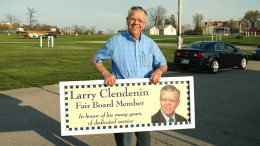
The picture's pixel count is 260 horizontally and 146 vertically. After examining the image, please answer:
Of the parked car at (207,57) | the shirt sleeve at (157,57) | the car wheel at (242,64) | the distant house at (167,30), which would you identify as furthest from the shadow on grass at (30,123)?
the distant house at (167,30)

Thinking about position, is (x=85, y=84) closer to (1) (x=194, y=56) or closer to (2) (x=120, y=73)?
(2) (x=120, y=73)

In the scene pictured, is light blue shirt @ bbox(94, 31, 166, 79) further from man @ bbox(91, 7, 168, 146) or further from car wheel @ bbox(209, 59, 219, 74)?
car wheel @ bbox(209, 59, 219, 74)

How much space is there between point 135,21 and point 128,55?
1.14 feet

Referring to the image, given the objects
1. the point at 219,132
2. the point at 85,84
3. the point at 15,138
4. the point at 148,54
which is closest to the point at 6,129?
the point at 15,138

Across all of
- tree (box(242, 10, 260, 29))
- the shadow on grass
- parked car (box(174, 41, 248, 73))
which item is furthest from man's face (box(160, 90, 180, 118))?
tree (box(242, 10, 260, 29))

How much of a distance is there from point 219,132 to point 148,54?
7.78ft

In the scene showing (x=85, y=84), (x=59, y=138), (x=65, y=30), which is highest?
(x=65, y=30)

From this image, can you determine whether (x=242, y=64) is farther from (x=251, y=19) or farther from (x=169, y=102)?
(x=251, y=19)

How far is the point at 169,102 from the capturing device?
262cm

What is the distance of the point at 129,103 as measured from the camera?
261 cm

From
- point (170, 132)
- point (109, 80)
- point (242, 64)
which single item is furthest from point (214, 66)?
point (109, 80)

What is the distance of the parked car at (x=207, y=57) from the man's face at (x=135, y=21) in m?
9.02

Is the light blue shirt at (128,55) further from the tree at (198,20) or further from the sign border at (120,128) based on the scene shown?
the tree at (198,20)

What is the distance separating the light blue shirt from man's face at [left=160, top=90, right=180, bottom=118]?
0.97 ft
